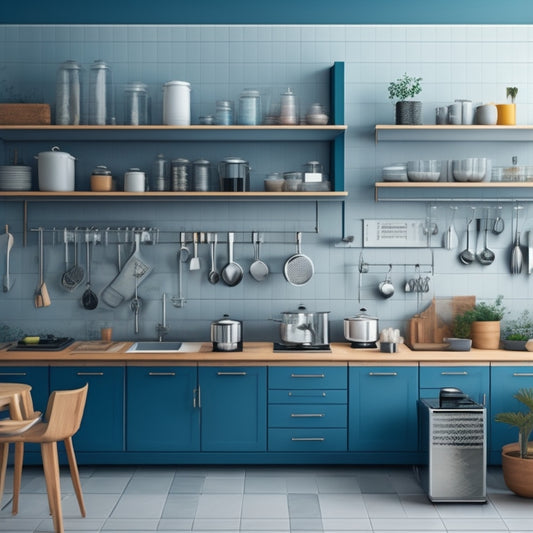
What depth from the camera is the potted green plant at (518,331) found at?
4.88 meters

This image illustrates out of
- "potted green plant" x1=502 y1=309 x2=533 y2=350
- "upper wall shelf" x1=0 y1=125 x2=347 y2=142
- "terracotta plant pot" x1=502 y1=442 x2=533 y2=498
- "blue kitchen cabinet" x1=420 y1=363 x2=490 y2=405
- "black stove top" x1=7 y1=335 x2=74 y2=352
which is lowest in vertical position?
"terracotta plant pot" x1=502 y1=442 x2=533 y2=498

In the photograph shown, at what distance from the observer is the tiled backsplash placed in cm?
516

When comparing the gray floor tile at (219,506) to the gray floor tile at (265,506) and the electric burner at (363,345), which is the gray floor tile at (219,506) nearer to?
the gray floor tile at (265,506)

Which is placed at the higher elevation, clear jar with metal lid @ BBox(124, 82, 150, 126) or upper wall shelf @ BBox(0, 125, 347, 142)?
clear jar with metal lid @ BBox(124, 82, 150, 126)

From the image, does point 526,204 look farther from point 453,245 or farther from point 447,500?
point 447,500

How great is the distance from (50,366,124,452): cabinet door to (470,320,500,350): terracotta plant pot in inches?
88.0

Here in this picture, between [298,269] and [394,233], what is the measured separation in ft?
2.25

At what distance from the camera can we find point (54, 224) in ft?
17.1

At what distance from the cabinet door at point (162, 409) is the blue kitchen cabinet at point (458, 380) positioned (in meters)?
1.37

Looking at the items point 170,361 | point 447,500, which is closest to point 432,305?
point 447,500

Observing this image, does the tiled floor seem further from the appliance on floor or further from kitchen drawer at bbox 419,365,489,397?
Result: kitchen drawer at bbox 419,365,489,397

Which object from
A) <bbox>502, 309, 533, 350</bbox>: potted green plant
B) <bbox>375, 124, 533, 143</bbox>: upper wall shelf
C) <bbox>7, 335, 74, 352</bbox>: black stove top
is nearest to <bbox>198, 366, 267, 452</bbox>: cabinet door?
<bbox>7, 335, 74, 352</bbox>: black stove top

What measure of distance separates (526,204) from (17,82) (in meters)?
3.49

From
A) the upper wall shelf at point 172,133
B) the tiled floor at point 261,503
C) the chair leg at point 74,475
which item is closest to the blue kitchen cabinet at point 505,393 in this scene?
the tiled floor at point 261,503
